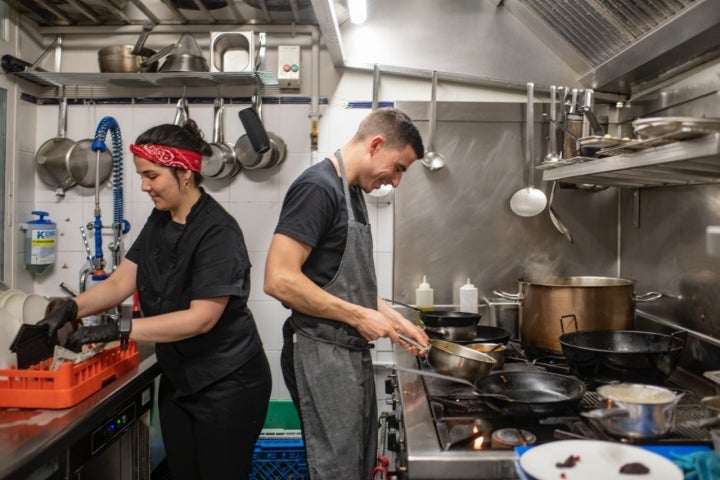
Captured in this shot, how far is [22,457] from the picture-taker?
1.21 meters

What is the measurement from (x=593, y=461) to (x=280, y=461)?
4.84ft

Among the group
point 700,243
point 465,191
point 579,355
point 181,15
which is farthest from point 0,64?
point 700,243

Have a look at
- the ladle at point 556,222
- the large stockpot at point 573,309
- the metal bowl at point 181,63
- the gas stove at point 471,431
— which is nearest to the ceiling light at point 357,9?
the metal bowl at point 181,63

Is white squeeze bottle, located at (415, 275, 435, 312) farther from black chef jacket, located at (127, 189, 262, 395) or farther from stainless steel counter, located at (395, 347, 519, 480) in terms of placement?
stainless steel counter, located at (395, 347, 519, 480)

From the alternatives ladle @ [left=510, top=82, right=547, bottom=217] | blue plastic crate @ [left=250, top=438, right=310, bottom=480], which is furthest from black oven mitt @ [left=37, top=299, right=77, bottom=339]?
ladle @ [left=510, top=82, right=547, bottom=217]

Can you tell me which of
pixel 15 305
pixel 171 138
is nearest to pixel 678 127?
pixel 171 138

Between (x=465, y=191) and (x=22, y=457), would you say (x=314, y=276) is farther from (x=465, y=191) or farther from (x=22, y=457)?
(x=465, y=191)

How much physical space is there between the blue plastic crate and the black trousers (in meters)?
0.52

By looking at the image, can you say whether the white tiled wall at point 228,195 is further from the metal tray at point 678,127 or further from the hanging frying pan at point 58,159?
the metal tray at point 678,127

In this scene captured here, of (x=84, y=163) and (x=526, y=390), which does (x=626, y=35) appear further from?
(x=84, y=163)

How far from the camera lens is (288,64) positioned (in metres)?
2.55

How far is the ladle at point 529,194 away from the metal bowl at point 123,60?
1.68 m

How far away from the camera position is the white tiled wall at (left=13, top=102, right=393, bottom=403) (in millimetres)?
2600

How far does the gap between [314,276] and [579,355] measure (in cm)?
78
